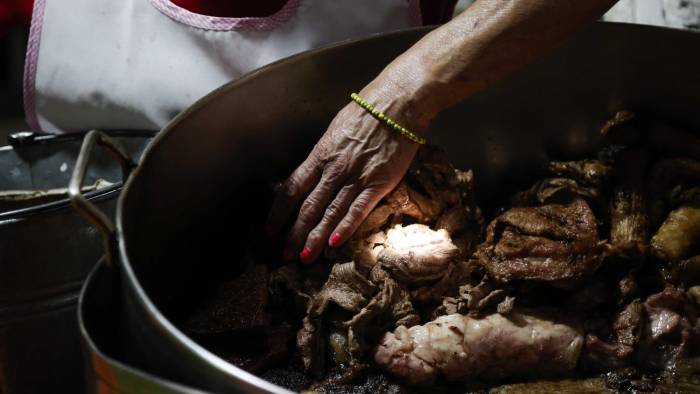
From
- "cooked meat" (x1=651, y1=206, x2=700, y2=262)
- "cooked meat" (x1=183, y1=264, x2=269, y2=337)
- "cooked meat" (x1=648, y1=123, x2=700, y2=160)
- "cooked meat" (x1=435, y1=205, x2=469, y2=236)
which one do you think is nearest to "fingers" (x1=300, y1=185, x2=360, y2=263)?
"cooked meat" (x1=183, y1=264, x2=269, y2=337)

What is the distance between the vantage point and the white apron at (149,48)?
184 cm

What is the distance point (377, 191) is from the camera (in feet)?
4.92

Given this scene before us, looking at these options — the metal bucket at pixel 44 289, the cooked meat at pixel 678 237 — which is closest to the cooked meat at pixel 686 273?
the cooked meat at pixel 678 237

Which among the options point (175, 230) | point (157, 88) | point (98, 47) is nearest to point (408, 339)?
point (175, 230)

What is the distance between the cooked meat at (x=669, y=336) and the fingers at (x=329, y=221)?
2.11ft

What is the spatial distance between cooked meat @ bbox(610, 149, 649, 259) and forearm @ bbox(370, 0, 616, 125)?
43 centimetres

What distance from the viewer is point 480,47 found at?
141 cm

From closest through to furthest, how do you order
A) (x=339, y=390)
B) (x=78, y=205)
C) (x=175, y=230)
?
(x=78, y=205), (x=339, y=390), (x=175, y=230)

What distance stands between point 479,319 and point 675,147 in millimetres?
729

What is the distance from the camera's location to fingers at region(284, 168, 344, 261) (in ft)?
4.97

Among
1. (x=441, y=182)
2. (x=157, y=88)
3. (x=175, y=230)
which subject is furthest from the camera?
(x=157, y=88)

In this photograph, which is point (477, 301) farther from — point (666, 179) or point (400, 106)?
point (666, 179)

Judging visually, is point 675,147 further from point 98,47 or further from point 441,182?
point 98,47

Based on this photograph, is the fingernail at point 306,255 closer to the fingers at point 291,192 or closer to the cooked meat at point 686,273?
the fingers at point 291,192
